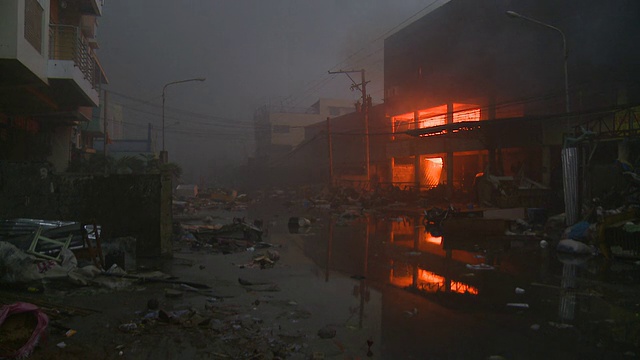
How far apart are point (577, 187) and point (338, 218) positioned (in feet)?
30.8

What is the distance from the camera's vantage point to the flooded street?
13.9ft

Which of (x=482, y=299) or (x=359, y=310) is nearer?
(x=359, y=310)

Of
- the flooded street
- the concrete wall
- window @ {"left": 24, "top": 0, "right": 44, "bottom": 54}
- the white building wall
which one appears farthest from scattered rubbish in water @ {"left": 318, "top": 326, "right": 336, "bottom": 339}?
window @ {"left": 24, "top": 0, "right": 44, "bottom": 54}

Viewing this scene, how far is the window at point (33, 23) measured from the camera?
8.99 meters

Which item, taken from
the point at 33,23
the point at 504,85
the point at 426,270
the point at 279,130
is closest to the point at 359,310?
the point at 426,270

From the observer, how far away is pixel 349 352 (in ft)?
13.2

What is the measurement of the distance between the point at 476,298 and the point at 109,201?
6981mm

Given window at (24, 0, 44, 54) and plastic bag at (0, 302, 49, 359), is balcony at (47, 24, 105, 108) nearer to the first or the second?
window at (24, 0, 44, 54)

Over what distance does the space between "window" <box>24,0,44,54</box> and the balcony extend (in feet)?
2.87

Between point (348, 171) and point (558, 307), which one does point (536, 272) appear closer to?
point (558, 307)

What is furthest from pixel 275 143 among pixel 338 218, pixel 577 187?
pixel 577 187

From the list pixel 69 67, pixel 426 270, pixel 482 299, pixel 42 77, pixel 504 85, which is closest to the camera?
pixel 482 299

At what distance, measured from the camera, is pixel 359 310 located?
546 centimetres

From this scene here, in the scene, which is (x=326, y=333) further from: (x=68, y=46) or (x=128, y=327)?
(x=68, y=46)
